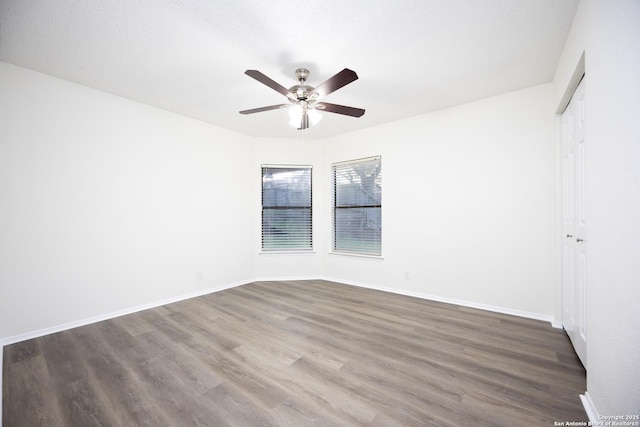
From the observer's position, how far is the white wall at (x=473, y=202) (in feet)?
9.10

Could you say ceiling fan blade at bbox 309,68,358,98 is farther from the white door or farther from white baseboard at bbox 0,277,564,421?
white baseboard at bbox 0,277,564,421

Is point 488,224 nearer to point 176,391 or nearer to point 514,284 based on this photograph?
point 514,284

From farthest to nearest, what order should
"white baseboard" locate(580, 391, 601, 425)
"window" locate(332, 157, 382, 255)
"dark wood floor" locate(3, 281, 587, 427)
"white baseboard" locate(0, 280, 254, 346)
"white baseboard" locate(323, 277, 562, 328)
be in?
"window" locate(332, 157, 382, 255), "white baseboard" locate(323, 277, 562, 328), "white baseboard" locate(0, 280, 254, 346), "dark wood floor" locate(3, 281, 587, 427), "white baseboard" locate(580, 391, 601, 425)

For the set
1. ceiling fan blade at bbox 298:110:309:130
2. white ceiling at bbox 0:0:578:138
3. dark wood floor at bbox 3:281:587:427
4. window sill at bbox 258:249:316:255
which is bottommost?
dark wood floor at bbox 3:281:587:427

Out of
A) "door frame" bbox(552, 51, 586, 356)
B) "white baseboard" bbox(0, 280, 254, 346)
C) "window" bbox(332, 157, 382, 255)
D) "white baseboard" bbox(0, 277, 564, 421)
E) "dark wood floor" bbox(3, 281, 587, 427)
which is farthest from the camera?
"window" bbox(332, 157, 382, 255)

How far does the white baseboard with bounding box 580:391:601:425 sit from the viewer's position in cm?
133

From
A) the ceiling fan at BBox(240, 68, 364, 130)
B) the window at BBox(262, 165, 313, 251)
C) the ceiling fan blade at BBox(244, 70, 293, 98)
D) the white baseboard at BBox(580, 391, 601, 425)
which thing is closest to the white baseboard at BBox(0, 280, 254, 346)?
the window at BBox(262, 165, 313, 251)

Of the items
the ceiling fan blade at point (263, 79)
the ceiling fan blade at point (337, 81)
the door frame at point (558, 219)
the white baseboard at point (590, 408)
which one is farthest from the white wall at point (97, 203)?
the door frame at point (558, 219)

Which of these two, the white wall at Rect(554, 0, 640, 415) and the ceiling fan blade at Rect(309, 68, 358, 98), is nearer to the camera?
the white wall at Rect(554, 0, 640, 415)

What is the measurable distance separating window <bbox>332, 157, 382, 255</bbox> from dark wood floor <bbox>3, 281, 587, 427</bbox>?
5.05 feet

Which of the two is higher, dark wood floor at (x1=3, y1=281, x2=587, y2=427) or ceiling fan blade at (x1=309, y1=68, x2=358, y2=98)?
ceiling fan blade at (x1=309, y1=68, x2=358, y2=98)

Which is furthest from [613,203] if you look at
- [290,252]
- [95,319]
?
[95,319]

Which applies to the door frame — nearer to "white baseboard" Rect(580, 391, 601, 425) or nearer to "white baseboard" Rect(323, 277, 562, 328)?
"white baseboard" Rect(323, 277, 562, 328)

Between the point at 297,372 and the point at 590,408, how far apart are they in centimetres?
180
